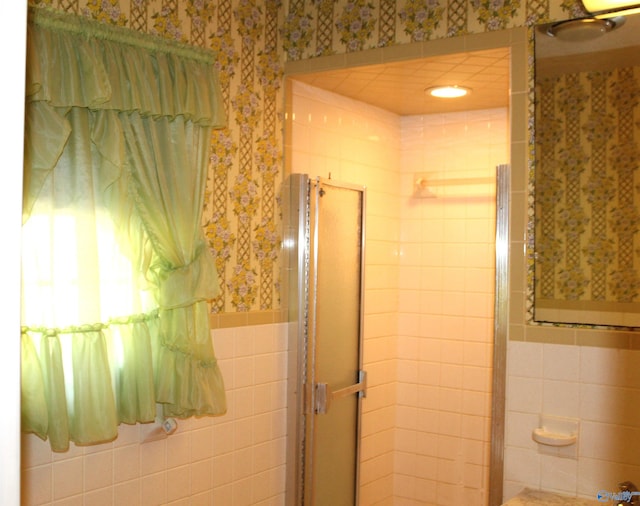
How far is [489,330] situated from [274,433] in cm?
121

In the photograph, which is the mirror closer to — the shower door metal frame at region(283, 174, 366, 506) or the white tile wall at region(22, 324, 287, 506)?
the shower door metal frame at region(283, 174, 366, 506)

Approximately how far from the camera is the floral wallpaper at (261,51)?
2504mm

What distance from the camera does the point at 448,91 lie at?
123 inches

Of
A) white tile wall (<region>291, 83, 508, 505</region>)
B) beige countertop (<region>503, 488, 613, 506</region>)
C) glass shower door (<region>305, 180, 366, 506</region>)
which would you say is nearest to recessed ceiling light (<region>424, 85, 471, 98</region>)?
white tile wall (<region>291, 83, 508, 505</region>)

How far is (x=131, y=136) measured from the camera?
2.27 metres

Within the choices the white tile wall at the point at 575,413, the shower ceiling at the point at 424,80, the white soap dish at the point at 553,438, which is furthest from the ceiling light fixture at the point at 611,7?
the white soap dish at the point at 553,438

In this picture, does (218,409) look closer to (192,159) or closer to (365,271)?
(192,159)

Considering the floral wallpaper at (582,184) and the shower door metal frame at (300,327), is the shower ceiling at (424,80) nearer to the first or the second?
the floral wallpaper at (582,184)

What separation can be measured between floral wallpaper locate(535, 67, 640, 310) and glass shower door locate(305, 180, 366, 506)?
36.8 inches

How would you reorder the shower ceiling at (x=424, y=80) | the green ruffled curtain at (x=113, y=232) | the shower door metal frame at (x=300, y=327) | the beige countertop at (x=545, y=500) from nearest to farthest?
the green ruffled curtain at (x=113, y=232), the beige countertop at (x=545, y=500), the shower ceiling at (x=424, y=80), the shower door metal frame at (x=300, y=327)

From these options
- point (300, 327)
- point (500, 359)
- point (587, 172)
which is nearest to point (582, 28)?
point (587, 172)

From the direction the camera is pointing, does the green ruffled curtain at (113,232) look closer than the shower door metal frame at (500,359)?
Yes

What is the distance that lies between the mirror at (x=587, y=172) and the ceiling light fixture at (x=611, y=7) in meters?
0.03

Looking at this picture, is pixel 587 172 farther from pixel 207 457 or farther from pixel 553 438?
pixel 207 457
